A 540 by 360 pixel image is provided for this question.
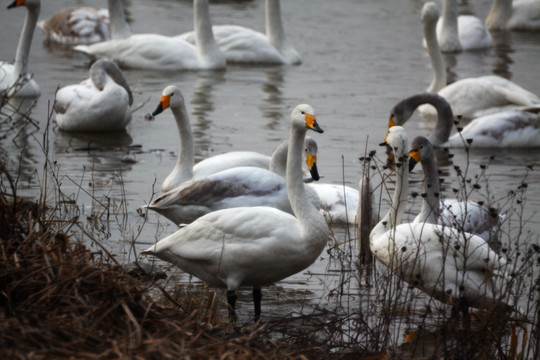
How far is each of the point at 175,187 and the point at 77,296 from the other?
12.9ft

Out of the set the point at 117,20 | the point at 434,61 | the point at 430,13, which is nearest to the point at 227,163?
the point at 434,61

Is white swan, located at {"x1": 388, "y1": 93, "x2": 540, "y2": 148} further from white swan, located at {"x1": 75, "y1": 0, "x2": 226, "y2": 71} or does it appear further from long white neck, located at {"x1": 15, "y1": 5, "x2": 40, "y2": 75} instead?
white swan, located at {"x1": 75, "y1": 0, "x2": 226, "y2": 71}

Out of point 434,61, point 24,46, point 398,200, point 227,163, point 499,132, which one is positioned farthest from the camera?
point 434,61

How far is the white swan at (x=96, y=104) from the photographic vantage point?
11266 millimetres

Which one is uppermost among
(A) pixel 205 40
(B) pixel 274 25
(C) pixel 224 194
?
(B) pixel 274 25

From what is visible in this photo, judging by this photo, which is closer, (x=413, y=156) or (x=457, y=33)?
(x=413, y=156)

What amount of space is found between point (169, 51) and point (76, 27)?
3.19 metres

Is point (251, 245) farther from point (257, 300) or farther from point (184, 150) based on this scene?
point (184, 150)

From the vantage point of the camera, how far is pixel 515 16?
2069 cm

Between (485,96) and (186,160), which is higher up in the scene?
(186,160)

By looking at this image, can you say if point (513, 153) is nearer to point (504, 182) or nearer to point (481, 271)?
point (504, 182)

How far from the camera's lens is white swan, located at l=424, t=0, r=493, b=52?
1781 centimetres

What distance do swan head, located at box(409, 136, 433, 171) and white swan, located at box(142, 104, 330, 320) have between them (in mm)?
1116

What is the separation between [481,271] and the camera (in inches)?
233
